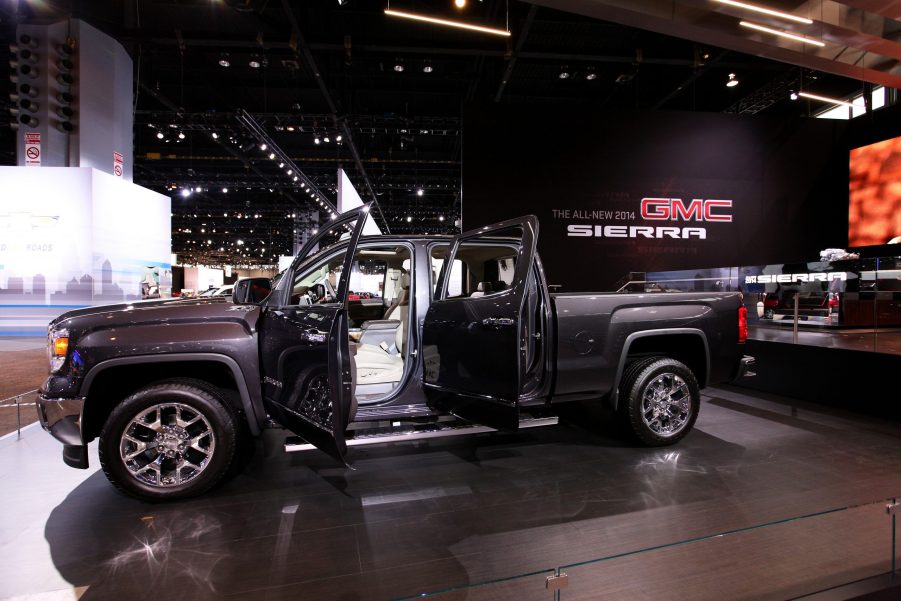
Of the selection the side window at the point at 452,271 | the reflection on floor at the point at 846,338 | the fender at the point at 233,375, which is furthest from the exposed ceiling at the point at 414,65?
the fender at the point at 233,375

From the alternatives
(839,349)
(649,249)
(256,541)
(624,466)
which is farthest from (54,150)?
(839,349)

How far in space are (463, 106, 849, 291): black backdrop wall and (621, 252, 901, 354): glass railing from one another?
2.22 m

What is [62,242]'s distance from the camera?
9.88m

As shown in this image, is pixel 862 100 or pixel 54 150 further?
pixel 862 100

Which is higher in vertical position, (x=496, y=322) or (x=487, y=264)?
(x=487, y=264)

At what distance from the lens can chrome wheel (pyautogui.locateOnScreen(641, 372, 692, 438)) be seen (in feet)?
11.6

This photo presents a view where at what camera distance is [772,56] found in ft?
22.0

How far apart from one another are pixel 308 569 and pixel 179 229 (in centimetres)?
3242

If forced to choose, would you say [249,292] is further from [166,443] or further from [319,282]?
[166,443]

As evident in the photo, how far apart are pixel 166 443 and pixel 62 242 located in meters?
10.2

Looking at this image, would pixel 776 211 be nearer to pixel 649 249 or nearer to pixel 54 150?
pixel 649 249

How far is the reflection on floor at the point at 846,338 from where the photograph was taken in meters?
4.36

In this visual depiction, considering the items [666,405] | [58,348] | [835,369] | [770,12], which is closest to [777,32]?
[770,12]

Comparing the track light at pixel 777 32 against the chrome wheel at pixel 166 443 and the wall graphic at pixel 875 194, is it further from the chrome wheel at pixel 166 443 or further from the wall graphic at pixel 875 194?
the chrome wheel at pixel 166 443
